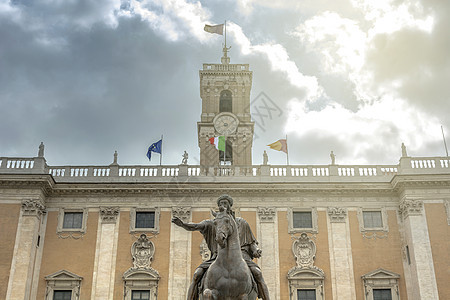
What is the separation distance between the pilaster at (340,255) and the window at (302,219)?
1271 millimetres

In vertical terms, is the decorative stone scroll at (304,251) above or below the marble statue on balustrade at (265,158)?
below

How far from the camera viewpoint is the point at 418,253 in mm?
32406

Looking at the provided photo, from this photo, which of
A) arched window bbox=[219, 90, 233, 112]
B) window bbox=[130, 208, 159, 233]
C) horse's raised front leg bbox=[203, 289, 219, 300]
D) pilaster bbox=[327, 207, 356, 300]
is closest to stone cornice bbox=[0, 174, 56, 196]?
window bbox=[130, 208, 159, 233]

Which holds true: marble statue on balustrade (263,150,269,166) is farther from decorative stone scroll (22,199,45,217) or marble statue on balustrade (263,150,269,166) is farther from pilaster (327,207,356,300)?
decorative stone scroll (22,199,45,217)

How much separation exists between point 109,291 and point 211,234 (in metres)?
22.6

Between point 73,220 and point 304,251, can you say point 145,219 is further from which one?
point 304,251

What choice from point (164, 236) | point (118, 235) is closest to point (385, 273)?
point (164, 236)

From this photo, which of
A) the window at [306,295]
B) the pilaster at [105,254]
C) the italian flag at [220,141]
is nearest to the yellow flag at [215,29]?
the italian flag at [220,141]

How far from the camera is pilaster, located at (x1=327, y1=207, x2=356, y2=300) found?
1286 inches

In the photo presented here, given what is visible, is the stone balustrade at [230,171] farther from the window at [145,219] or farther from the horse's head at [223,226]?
the horse's head at [223,226]

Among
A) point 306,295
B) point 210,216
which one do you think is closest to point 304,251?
point 306,295

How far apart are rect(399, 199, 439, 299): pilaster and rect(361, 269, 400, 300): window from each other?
0.88 meters

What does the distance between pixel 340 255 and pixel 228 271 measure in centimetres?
2386

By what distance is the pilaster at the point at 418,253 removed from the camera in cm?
3162
